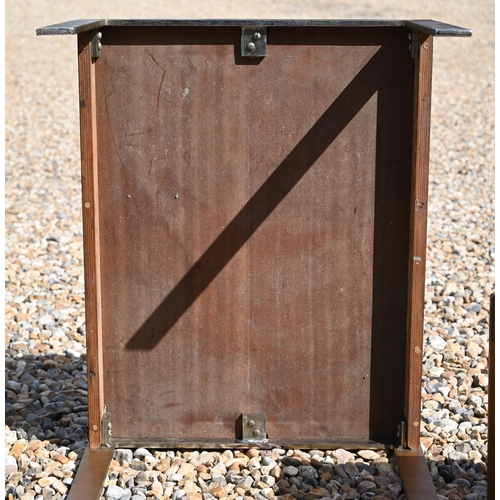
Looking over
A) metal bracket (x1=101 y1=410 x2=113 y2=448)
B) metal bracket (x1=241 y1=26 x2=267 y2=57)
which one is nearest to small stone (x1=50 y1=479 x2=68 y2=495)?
metal bracket (x1=101 y1=410 x2=113 y2=448)

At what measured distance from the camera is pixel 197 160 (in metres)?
3.64

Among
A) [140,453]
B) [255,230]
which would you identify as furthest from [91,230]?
[140,453]

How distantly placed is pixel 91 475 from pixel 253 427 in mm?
725

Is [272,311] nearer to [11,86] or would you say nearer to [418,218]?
[418,218]

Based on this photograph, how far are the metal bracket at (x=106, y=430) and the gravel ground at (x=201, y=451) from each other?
0.09 m

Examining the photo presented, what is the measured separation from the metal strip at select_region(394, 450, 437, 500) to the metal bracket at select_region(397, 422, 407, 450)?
30mm

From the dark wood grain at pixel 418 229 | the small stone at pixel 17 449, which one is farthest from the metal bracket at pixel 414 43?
the small stone at pixel 17 449

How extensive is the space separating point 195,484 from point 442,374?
1.78 meters

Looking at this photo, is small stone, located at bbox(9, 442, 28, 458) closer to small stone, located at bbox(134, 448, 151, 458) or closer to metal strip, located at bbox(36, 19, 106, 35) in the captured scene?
small stone, located at bbox(134, 448, 151, 458)

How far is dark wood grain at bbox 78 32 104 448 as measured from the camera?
3.54 m

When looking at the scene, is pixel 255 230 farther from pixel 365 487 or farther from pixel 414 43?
pixel 365 487

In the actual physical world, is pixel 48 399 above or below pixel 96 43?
below

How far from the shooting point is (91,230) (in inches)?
144

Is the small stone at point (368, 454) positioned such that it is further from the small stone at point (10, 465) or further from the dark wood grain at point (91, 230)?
the small stone at point (10, 465)
